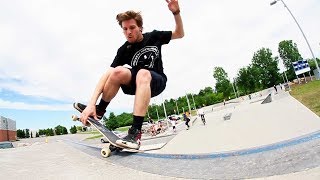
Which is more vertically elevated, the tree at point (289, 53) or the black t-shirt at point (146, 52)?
the tree at point (289, 53)

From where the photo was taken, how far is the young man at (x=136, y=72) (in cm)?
273

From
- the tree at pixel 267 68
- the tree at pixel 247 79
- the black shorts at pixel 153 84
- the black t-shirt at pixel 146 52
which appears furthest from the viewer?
the tree at pixel 267 68

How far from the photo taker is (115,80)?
2850mm

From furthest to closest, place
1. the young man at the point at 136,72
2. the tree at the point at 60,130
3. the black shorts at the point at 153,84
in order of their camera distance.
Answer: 1. the tree at the point at 60,130
2. the black shorts at the point at 153,84
3. the young man at the point at 136,72

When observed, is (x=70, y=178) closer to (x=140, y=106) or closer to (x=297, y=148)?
(x=140, y=106)

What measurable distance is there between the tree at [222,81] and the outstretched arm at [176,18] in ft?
276

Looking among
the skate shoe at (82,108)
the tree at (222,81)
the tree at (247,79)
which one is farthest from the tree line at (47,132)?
the skate shoe at (82,108)

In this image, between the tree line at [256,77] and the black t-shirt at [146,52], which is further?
the tree line at [256,77]

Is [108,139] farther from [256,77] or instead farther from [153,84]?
[256,77]

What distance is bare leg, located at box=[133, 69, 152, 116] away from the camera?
8.80 ft

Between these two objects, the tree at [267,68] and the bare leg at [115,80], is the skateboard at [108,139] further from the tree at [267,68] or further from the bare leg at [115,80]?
the tree at [267,68]

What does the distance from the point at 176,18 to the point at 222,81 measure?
85.2 meters

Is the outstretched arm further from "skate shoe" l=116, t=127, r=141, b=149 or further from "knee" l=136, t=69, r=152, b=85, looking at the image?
"skate shoe" l=116, t=127, r=141, b=149

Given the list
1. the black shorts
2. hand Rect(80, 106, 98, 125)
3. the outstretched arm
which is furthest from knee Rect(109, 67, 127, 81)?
the outstretched arm
